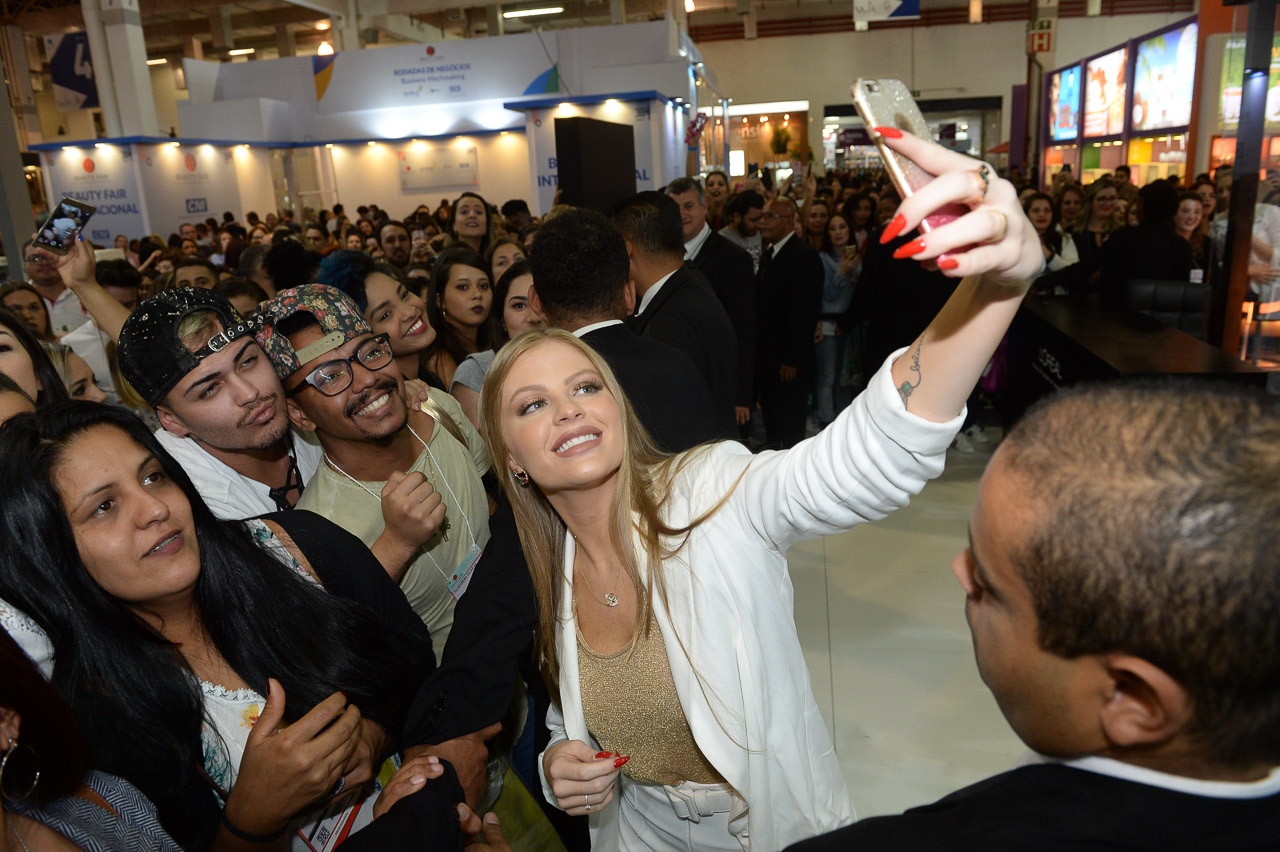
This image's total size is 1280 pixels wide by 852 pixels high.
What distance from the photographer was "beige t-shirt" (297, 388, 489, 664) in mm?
1956

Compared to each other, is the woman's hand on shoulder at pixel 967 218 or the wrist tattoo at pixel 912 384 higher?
the woman's hand on shoulder at pixel 967 218

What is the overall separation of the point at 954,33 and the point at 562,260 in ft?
78.6

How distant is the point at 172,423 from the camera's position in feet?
6.69

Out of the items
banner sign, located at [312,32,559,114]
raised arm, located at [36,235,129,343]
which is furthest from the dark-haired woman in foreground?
banner sign, located at [312,32,559,114]

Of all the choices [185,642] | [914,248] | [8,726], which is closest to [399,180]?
[185,642]

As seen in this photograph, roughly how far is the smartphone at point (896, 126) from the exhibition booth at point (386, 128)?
36.5 feet

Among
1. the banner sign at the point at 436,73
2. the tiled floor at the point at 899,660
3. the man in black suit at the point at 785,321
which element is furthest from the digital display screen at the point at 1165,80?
the banner sign at the point at 436,73

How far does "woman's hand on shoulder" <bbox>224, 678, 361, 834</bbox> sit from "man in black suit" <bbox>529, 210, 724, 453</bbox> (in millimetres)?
1168

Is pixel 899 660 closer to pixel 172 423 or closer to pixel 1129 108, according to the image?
pixel 172 423

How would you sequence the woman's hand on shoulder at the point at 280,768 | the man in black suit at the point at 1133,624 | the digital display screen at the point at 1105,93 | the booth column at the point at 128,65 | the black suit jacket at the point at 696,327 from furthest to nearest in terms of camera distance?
the booth column at the point at 128,65, the digital display screen at the point at 1105,93, the black suit jacket at the point at 696,327, the woman's hand on shoulder at the point at 280,768, the man in black suit at the point at 1133,624

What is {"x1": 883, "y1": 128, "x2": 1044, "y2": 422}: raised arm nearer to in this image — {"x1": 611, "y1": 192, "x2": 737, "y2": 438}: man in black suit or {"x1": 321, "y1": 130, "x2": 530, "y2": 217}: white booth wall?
{"x1": 611, "y1": 192, "x2": 737, "y2": 438}: man in black suit

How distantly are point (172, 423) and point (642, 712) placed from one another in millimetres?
1484

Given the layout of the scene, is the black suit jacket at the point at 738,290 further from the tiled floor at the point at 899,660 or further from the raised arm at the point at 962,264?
the raised arm at the point at 962,264

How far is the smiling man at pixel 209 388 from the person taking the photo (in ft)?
6.40
